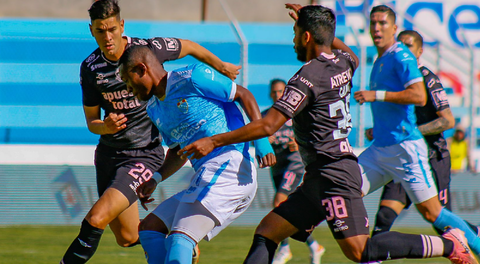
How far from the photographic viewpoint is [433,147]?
23.2ft

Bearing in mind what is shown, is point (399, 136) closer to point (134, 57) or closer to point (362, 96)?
point (362, 96)

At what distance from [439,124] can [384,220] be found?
1.24 metres

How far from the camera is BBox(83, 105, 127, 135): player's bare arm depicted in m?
5.29

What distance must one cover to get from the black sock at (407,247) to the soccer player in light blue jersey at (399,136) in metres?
1.46

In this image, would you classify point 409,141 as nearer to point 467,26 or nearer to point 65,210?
point 65,210

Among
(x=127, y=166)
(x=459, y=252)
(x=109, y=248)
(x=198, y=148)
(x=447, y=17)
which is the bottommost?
(x=109, y=248)

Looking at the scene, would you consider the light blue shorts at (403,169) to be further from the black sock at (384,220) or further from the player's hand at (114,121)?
the player's hand at (114,121)

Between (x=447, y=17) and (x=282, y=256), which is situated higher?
(x=282, y=256)

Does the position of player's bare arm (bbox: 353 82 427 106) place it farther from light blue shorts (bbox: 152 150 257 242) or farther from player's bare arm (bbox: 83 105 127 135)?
player's bare arm (bbox: 83 105 127 135)

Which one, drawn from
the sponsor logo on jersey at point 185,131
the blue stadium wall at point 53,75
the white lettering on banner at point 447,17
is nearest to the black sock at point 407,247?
the sponsor logo on jersey at point 185,131

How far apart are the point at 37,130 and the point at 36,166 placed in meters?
3.49

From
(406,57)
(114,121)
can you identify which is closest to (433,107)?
(406,57)

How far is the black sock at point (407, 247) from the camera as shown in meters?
4.70

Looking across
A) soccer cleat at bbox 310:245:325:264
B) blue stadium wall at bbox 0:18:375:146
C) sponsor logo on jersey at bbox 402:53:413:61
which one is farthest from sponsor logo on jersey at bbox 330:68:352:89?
blue stadium wall at bbox 0:18:375:146
